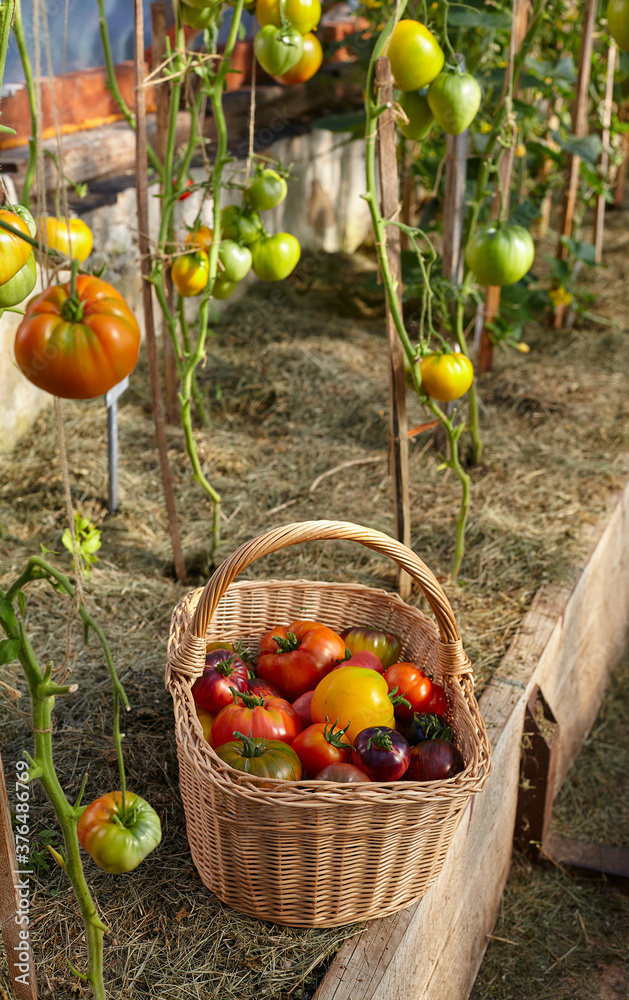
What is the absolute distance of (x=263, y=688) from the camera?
1443 millimetres

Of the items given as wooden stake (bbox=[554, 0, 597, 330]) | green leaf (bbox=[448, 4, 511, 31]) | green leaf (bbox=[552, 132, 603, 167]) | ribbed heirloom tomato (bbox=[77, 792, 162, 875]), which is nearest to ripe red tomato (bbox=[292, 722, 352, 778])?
ribbed heirloom tomato (bbox=[77, 792, 162, 875])

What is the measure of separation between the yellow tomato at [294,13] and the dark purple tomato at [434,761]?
1346 mm

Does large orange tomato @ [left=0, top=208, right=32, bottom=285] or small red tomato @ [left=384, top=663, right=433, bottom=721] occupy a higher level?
large orange tomato @ [left=0, top=208, right=32, bottom=285]

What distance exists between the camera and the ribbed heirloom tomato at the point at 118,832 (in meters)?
0.88

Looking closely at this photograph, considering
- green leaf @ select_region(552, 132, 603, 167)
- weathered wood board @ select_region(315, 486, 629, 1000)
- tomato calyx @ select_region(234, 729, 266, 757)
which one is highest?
green leaf @ select_region(552, 132, 603, 167)

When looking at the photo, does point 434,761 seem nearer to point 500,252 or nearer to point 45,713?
point 45,713

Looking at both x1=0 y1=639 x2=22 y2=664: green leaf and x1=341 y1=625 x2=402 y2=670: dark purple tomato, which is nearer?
x1=0 y1=639 x2=22 y2=664: green leaf

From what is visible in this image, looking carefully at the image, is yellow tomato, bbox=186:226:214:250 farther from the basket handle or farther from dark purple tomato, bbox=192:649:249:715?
dark purple tomato, bbox=192:649:249:715

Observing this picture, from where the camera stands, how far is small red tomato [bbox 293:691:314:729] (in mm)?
1432

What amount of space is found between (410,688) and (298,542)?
0.35 m

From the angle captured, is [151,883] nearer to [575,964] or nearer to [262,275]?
[575,964]

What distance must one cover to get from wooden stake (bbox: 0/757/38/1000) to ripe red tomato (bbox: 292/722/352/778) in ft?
1.44

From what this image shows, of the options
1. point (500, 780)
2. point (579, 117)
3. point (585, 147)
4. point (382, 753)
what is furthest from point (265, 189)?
point (579, 117)

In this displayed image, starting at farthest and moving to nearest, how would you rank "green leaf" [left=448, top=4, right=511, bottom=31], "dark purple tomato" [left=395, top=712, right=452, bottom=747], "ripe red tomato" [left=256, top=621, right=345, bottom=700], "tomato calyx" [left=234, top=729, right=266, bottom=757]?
1. "green leaf" [left=448, top=4, right=511, bottom=31]
2. "ripe red tomato" [left=256, top=621, right=345, bottom=700]
3. "dark purple tomato" [left=395, top=712, right=452, bottom=747]
4. "tomato calyx" [left=234, top=729, right=266, bottom=757]
